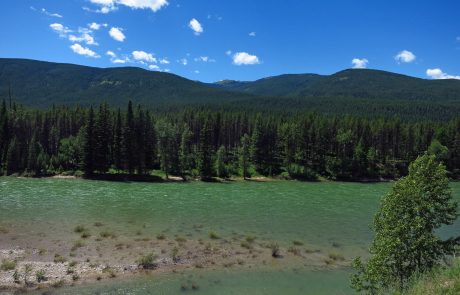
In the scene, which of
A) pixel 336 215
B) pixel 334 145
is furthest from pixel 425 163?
pixel 334 145

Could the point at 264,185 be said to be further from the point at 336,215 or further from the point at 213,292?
the point at 213,292

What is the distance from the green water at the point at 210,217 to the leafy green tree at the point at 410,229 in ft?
25.0

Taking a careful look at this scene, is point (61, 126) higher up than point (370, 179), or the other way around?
point (61, 126)

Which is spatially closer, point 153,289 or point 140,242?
point 153,289

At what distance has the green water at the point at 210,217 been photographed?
28.7 meters

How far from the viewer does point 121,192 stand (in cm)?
7231

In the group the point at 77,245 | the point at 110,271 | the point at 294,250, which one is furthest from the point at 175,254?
the point at 294,250

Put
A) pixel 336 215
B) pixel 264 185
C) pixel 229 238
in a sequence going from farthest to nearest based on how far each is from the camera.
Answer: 1. pixel 264 185
2. pixel 336 215
3. pixel 229 238

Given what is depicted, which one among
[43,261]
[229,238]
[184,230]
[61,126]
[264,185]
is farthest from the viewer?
[61,126]

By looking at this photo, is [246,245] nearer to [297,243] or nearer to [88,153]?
[297,243]

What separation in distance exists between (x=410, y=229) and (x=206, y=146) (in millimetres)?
80365

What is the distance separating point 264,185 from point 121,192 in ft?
112

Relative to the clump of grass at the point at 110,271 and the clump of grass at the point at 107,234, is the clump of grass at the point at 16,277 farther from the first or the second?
the clump of grass at the point at 107,234

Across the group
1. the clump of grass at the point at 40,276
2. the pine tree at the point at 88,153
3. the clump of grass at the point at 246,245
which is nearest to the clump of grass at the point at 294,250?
the clump of grass at the point at 246,245
